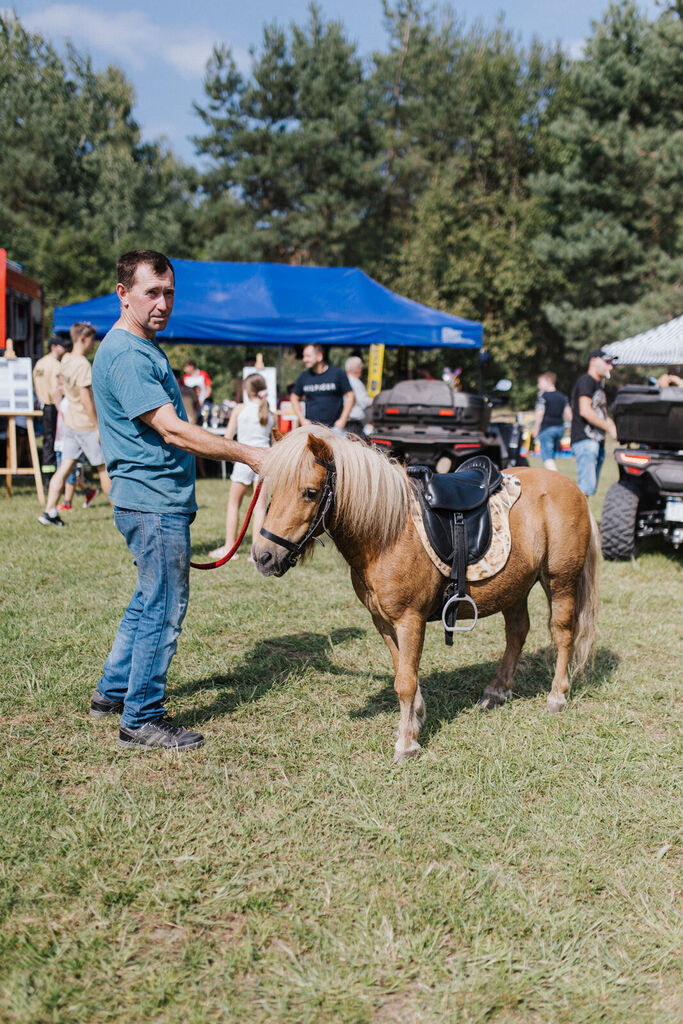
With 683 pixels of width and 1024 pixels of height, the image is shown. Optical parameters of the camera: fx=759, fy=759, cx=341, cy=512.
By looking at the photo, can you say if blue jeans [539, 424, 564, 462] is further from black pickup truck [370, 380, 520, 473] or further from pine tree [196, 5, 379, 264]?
pine tree [196, 5, 379, 264]

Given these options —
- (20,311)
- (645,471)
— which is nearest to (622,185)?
(20,311)

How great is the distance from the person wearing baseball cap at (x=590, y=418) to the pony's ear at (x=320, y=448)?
647cm

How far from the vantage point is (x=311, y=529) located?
3.10m

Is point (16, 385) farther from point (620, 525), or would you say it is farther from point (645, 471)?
point (645, 471)

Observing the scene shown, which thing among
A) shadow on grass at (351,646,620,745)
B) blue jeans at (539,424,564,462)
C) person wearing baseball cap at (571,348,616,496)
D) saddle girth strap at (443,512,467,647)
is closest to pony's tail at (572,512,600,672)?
shadow on grass at (351,646,620,745)

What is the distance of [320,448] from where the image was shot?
119 inches

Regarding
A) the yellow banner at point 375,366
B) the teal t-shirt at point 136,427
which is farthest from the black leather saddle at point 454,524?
the yellow banner at point 375,366

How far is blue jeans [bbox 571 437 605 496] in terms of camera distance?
29.8 feet

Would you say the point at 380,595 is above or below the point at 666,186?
below

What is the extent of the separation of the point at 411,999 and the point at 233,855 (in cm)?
86

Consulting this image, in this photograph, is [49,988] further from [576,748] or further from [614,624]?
[614,624]

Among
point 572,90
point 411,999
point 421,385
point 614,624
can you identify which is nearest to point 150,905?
point 411,999

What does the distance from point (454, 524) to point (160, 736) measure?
167cm

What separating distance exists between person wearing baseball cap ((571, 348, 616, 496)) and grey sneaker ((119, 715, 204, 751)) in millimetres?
6692
